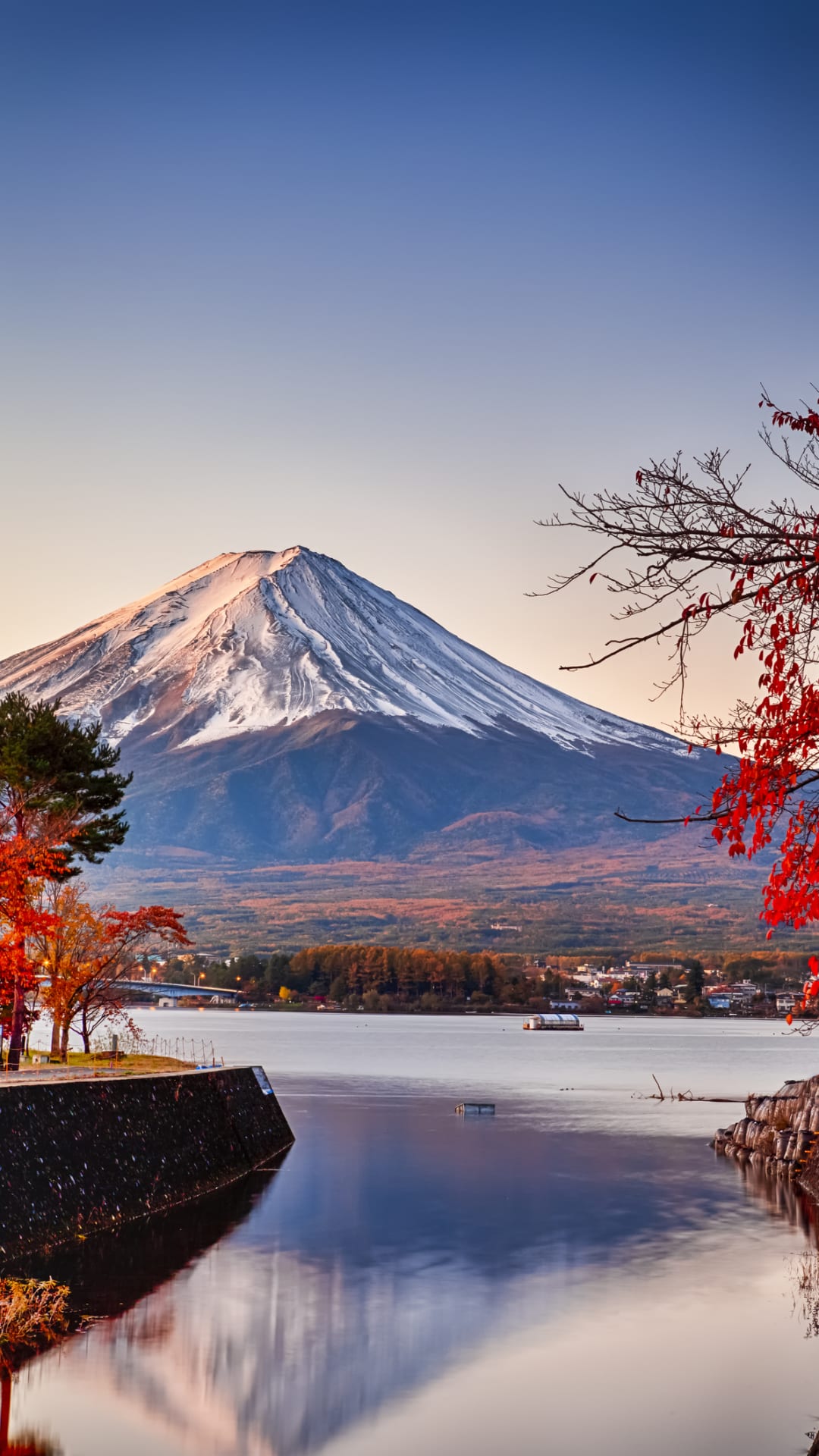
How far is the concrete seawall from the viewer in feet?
70.2

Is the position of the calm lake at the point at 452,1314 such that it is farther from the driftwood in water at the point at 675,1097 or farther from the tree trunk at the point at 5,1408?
the driftwood in water at the point at 675,1097

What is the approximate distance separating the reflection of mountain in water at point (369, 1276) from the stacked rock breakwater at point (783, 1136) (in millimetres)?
1309

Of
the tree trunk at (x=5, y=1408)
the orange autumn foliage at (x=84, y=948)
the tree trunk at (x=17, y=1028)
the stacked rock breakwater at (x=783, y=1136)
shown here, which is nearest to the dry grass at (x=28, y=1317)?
the tree trunk at (x=5, y=1408)

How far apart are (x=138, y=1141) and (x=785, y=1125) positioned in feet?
64.2

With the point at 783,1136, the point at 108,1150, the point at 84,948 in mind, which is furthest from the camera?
the point at 84,948

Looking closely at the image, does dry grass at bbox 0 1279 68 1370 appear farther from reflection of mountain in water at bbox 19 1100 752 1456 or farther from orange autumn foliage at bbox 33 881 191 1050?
orange autumn foliage at bbox 33 881 191 1050

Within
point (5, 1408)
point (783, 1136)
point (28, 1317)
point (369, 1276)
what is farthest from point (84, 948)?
point (5, 1408)

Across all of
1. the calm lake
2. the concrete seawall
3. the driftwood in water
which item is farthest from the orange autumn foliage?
the driftwood in water

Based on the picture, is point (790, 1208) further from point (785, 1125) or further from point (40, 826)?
Result: point (40, 826)

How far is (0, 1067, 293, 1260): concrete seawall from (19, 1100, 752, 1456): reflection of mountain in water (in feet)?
4.89

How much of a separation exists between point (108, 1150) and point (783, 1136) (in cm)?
2005

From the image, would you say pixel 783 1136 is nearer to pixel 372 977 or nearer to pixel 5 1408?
pixel 5 1408

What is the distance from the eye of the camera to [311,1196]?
111 ft

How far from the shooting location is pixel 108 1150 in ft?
83.1
